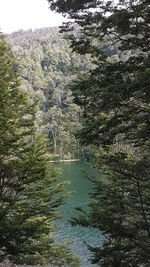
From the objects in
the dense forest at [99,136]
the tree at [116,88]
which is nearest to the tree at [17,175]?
the dense forest at [99,136]

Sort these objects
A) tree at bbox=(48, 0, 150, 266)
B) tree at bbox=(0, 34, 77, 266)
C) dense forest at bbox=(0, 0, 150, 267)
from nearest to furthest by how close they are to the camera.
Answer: tree at bbox=(48, 0, 150, 266) < dense forest at bbox=(0, 0, 150, 267) < tree at bbox=(0, 34, 77, 266)

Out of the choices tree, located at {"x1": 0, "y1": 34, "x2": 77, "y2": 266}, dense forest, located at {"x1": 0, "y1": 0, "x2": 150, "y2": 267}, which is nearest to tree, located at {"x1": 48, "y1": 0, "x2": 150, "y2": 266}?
dense forest, located at {"x1": 0, "y1": 0, "x2": 150, "y2": 267}

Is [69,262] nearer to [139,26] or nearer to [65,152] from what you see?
[139,26]

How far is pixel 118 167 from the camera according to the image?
785 centimetres

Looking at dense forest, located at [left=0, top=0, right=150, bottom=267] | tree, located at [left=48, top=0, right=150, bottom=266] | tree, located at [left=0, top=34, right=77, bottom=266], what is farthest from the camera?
tree, located at [left=0, top=34, right=77, bottom=266]

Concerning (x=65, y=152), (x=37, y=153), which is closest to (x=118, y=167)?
(x=37, y=153)

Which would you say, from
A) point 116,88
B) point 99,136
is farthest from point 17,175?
point 116,88

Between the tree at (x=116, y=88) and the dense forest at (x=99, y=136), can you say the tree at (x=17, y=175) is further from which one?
the tree at (x=116, y=88)

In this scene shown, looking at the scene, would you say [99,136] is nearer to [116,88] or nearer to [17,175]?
[116,88]

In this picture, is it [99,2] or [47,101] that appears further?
[47,101]

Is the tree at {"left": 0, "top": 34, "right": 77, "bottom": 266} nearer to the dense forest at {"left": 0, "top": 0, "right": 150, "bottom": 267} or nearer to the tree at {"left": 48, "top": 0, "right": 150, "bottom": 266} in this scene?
the dense forest at {"left": 0, "top": 0, "right": 150, "bottom": 267}

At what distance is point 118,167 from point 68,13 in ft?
12.9

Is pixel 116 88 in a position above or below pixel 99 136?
above

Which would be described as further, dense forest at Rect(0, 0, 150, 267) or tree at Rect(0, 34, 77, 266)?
tree at Rect(0, 34, 77, 266)
